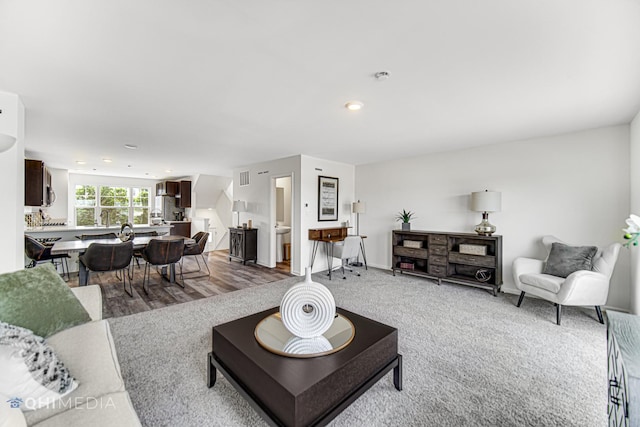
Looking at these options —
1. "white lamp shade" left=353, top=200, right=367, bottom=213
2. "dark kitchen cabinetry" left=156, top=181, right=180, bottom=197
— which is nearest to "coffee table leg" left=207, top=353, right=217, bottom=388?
"white lamp shade" left=353, top=200, right=367, bottom=213

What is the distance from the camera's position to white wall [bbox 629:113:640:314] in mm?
2713

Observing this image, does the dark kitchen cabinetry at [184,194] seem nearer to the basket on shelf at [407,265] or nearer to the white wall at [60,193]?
the white wall at [60,193]

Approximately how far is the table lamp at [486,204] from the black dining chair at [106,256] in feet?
16.9

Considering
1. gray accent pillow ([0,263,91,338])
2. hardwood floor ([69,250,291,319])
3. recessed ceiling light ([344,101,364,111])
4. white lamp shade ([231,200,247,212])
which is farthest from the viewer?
white lamp shade ([231,200,247,212])

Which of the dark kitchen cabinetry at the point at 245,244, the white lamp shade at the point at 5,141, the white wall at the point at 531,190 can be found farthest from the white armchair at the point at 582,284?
the white lamp shade at the point at 5,141

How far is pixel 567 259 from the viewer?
3.16 meters

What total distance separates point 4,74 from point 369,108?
122 inches

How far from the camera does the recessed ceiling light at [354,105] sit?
257 centimetres

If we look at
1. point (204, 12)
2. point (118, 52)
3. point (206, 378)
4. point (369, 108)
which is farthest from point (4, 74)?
point (369, 108)

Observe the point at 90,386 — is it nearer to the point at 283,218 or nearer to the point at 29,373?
the point at 29,373

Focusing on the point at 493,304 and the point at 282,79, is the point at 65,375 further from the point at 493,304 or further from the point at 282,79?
the point at 493,304

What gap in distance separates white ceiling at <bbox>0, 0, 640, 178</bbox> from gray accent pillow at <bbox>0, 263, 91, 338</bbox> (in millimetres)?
1532

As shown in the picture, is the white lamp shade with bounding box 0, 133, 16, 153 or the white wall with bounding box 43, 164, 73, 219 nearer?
the white lamp shade with bounding box 0, 133, 16, 153

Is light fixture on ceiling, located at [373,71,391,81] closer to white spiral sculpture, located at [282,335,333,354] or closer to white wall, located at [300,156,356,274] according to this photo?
white spiral sculpture, located at [282,335,333,354]
